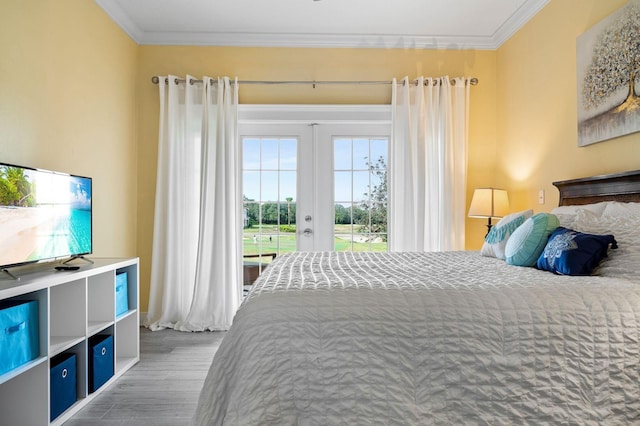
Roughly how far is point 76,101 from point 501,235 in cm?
299

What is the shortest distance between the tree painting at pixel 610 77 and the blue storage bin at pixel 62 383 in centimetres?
332

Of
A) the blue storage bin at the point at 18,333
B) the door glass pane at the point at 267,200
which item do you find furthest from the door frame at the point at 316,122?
the blue storage bin at the point at 18,333

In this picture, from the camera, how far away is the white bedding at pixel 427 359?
1201mm

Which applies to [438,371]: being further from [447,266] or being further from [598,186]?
[598,186]

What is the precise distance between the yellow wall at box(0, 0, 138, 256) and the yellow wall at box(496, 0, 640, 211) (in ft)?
11.4

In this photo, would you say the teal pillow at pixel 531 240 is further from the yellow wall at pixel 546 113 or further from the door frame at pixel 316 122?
the door frame at pixel 316 122

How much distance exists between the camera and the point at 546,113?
3141 mm

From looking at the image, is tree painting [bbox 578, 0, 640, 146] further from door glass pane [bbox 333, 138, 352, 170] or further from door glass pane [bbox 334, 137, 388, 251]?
door glass pane [bbox 333, 138, 352, 170]

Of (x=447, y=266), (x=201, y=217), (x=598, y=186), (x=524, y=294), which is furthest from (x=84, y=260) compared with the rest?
(x=598, y=186)

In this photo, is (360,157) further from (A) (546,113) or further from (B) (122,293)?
(B) (122,293)

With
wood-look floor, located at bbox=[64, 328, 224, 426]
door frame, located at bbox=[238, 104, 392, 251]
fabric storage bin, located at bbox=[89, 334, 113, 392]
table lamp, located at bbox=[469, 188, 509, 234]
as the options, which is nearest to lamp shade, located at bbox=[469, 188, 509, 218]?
table lamp, located at bbox=[469, 188, 509, 234]

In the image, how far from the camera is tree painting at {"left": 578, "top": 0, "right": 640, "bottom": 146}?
2250 mm

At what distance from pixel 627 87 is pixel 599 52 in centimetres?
36

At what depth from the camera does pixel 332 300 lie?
132cm
